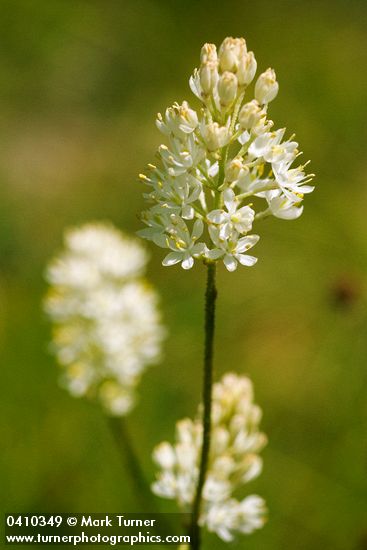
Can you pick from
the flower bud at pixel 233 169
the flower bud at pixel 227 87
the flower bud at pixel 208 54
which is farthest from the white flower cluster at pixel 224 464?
the flower bud at pixel 208 54

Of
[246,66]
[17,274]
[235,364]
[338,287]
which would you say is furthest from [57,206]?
[246,66]

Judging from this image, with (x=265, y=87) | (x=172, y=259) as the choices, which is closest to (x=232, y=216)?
(x=172, y=259)

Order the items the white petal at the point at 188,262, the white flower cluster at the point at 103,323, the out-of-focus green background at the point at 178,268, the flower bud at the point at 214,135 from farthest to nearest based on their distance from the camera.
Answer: the out-of-focus green background at the point at 178,268 → the white flower cluster at the point at 103,323 → the white petal at the point at 188,262 → the flower bud at the point at 214,135

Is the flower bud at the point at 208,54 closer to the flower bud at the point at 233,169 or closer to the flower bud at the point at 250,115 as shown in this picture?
the flower bud at the point at 250,115

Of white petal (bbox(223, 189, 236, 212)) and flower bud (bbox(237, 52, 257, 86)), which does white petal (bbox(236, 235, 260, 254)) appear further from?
flower bud (bbox(237, 52, 257, 86))

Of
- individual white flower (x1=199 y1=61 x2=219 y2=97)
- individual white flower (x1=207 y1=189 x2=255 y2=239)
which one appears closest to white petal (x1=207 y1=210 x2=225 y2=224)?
individual white flower (x1=207 y1=189 x2=255 y2=239)

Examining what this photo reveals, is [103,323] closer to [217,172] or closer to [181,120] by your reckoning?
[217,172]

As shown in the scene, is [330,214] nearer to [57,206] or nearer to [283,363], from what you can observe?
[283,363]
